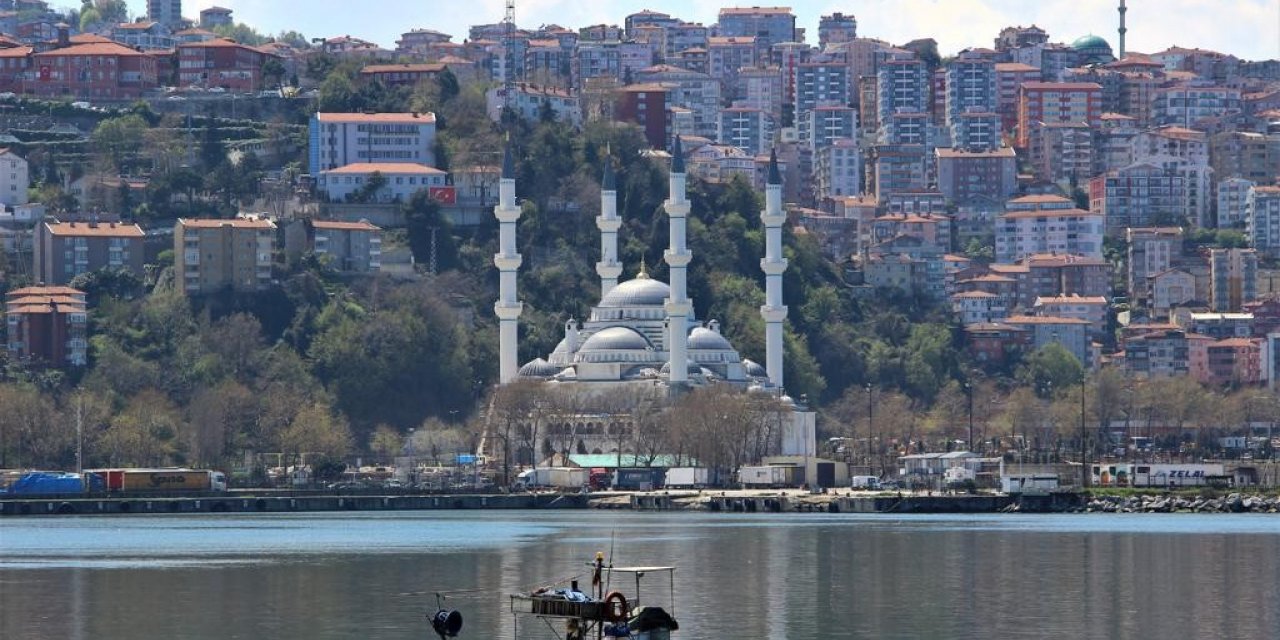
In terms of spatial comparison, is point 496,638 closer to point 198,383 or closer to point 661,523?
point 661,523

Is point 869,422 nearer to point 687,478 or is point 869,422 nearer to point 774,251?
point 774,251

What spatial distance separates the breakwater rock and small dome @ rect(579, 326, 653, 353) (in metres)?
36.8

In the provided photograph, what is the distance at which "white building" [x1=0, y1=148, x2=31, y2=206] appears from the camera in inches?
5768

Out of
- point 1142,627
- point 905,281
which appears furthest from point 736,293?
point 1142,627

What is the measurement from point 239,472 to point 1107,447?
3789cm

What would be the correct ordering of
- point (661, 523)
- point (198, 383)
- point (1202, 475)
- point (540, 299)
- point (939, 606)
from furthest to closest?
point (540, 299), point (198, 383), point (1202, 475), point (661, 523), point (939, 606)

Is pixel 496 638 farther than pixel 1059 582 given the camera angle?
No

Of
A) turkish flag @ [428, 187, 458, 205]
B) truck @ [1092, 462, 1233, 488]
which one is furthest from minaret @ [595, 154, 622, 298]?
truck @ [1092, 462, 1233, 488]

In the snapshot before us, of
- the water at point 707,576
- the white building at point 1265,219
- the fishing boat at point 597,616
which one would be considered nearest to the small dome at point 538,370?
the water at point 707,576

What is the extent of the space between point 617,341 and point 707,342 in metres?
4.05

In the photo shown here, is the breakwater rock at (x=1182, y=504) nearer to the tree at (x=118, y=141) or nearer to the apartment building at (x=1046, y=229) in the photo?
the tree at (x=118, y=141)

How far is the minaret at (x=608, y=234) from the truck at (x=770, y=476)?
21.8 m

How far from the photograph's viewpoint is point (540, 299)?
144375mm

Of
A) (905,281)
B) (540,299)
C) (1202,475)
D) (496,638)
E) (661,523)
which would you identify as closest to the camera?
(496,638)
